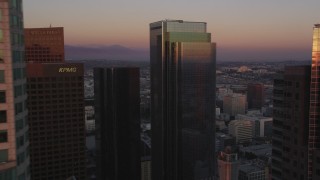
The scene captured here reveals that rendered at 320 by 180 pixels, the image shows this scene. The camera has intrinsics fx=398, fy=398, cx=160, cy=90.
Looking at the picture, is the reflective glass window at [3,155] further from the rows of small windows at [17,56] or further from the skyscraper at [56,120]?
the skyscraper at [56,120]

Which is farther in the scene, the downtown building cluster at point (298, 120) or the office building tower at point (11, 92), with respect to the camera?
the downtown building cluster at point (298, 120)

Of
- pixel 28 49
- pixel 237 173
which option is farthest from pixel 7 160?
pixel 237 173

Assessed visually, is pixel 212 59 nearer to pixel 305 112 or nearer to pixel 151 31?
pixel 151 31

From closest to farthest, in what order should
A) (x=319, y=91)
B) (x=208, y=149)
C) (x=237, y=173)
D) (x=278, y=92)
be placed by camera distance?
(x=319, y=91) < (x=278, y=92) < (x=208, y=149) < (x=237, y=173)

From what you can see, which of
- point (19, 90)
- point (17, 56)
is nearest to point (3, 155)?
point (19, 90)

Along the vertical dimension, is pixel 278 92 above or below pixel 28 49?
below

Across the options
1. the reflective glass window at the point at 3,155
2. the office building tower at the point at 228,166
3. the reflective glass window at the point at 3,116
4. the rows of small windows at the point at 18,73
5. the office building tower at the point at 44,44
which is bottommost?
the office building tower at the point at 228,166

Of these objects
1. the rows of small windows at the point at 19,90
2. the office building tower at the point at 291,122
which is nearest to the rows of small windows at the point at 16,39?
the rows of small windows at the point at 19,90
